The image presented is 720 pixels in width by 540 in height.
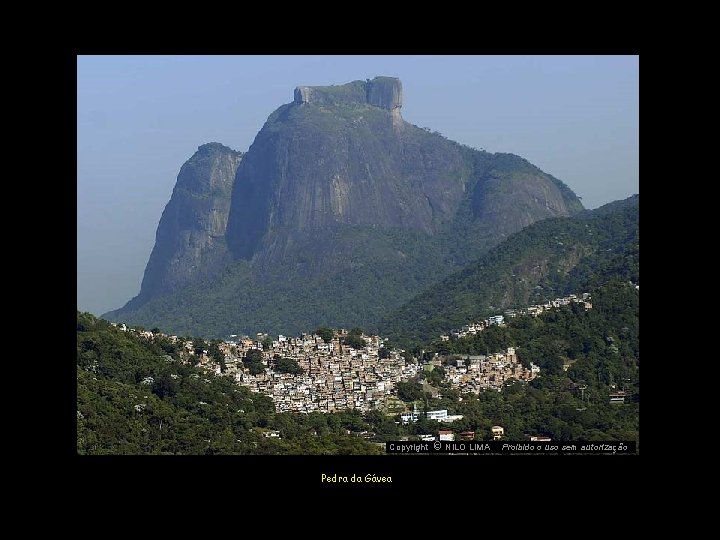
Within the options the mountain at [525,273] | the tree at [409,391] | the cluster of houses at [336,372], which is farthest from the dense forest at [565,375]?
the mountain at [525,273]

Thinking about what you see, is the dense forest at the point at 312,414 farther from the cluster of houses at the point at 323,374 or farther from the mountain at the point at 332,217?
the mountain at the point at 332,217

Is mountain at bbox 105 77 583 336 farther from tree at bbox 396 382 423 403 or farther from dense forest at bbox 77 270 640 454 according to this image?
dense forest at bbox 77 270 640 454

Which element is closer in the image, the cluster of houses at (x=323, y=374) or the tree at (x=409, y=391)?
the cluster of houses at (x=323, y=374)

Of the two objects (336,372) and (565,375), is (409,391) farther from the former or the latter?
(336,372)
